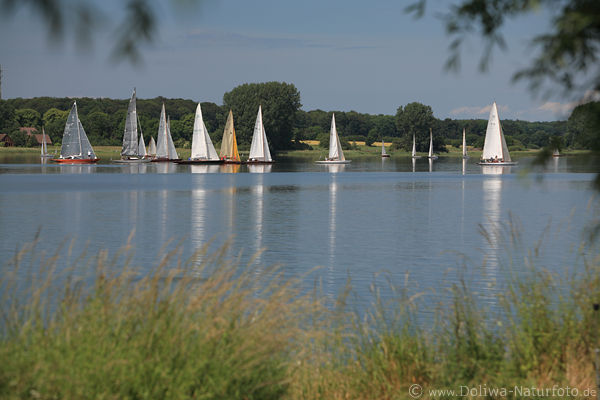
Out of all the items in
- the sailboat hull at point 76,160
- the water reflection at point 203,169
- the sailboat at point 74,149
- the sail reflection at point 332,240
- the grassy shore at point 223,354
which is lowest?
the sail reflection at point 332,240

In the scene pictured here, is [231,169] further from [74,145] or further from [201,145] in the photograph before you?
[74,145]

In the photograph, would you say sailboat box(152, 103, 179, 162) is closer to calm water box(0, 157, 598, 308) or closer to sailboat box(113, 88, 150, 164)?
sailboat box(113, 88, 150, 164)

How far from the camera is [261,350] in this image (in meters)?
7.66

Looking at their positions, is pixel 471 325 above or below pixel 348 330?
above

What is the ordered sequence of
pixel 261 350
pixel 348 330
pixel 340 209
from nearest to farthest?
1. pixel 261 350
2. pixel 348 330
3. pixel 340 209

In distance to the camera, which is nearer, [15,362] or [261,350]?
[15,362]

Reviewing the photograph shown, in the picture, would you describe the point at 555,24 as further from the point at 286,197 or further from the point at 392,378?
the point at 286,197

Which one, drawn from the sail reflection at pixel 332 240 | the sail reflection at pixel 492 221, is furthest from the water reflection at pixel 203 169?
the sail reflection at pixel 332 240

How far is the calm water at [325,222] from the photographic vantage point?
24656mm

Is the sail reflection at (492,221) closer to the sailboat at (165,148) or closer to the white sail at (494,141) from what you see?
the white sail at (494,141)

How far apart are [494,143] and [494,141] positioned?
341 mm

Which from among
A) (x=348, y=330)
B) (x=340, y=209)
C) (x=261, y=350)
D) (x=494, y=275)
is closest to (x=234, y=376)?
(x=261, y=350)

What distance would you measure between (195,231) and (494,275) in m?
17.1

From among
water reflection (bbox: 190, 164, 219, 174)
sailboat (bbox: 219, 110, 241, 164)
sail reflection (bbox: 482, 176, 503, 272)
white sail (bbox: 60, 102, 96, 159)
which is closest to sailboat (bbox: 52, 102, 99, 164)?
white sail (bbox: 60, 102, 96, 159)
